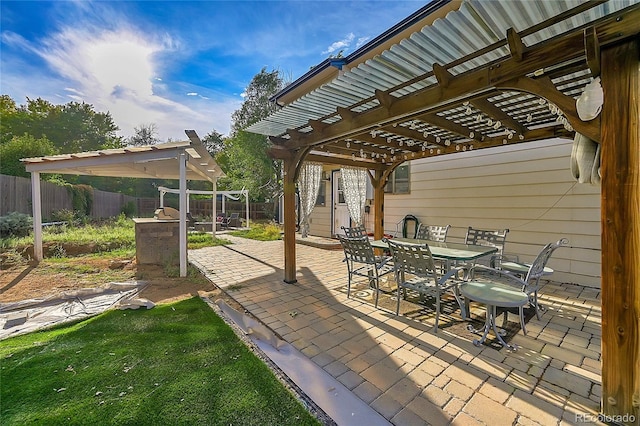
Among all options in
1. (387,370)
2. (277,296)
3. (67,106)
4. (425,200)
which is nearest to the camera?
(387,370)

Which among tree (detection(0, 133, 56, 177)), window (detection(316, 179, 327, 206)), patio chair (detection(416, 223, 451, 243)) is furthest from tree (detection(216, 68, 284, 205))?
patio chair (detection(416, 223, 451, 243))

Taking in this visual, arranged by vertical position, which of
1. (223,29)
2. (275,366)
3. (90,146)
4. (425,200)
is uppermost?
(90,146)

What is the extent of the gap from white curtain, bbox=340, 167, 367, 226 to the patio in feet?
13.8

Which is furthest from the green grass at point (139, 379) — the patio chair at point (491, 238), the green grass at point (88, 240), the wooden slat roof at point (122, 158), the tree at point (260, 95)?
the tree at point (260, 95)

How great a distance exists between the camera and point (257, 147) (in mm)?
14055

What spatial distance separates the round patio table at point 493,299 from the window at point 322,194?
287 inches

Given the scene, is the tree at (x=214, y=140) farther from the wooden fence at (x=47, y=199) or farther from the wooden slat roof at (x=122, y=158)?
the wooden slat roof at (x=122, y=158)

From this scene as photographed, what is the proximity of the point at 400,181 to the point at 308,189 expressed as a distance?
356 cm

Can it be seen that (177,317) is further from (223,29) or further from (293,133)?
(223,29)

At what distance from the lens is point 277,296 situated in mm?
3988

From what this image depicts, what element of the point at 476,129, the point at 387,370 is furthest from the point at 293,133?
the point at 387,370

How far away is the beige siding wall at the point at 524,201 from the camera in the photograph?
4375mm

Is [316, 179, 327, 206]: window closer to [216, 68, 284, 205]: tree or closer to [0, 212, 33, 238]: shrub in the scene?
[216, 68, 284, 205]: tree

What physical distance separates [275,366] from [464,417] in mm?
1417
